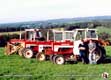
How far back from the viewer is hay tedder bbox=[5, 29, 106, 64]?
18828 millimetres

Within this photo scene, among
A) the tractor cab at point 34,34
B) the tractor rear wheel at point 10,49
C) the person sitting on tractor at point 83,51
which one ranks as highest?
the tractor cab at point 34,34

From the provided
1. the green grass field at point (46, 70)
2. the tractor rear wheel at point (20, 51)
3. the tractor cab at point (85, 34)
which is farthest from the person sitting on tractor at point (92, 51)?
the tractor rear wheel at point (20, 51)

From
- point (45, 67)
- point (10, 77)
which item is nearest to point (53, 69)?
point (45, 67)

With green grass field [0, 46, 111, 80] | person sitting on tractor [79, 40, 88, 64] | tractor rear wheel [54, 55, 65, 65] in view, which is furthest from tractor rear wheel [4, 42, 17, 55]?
person sitting on tractor [79, 40, 88, 64]

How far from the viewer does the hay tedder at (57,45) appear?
1883 centimetres

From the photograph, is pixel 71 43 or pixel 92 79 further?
pixel 71 43

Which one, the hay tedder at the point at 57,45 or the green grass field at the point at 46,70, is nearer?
the green grass field at the point at 46,70

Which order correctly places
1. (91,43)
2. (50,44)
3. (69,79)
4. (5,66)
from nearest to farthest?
(69,79) → (5,66) → (91,43) → (50,44)

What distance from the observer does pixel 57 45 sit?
1938 cm

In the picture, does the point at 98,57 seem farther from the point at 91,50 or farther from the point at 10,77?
the point at 10,77

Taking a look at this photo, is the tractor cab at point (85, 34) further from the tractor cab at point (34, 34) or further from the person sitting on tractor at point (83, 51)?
the tractor cab at point (34, 34)

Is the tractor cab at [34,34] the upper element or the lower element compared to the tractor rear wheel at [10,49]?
upper

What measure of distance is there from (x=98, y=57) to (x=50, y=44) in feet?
8.18

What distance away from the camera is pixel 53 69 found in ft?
53.9
